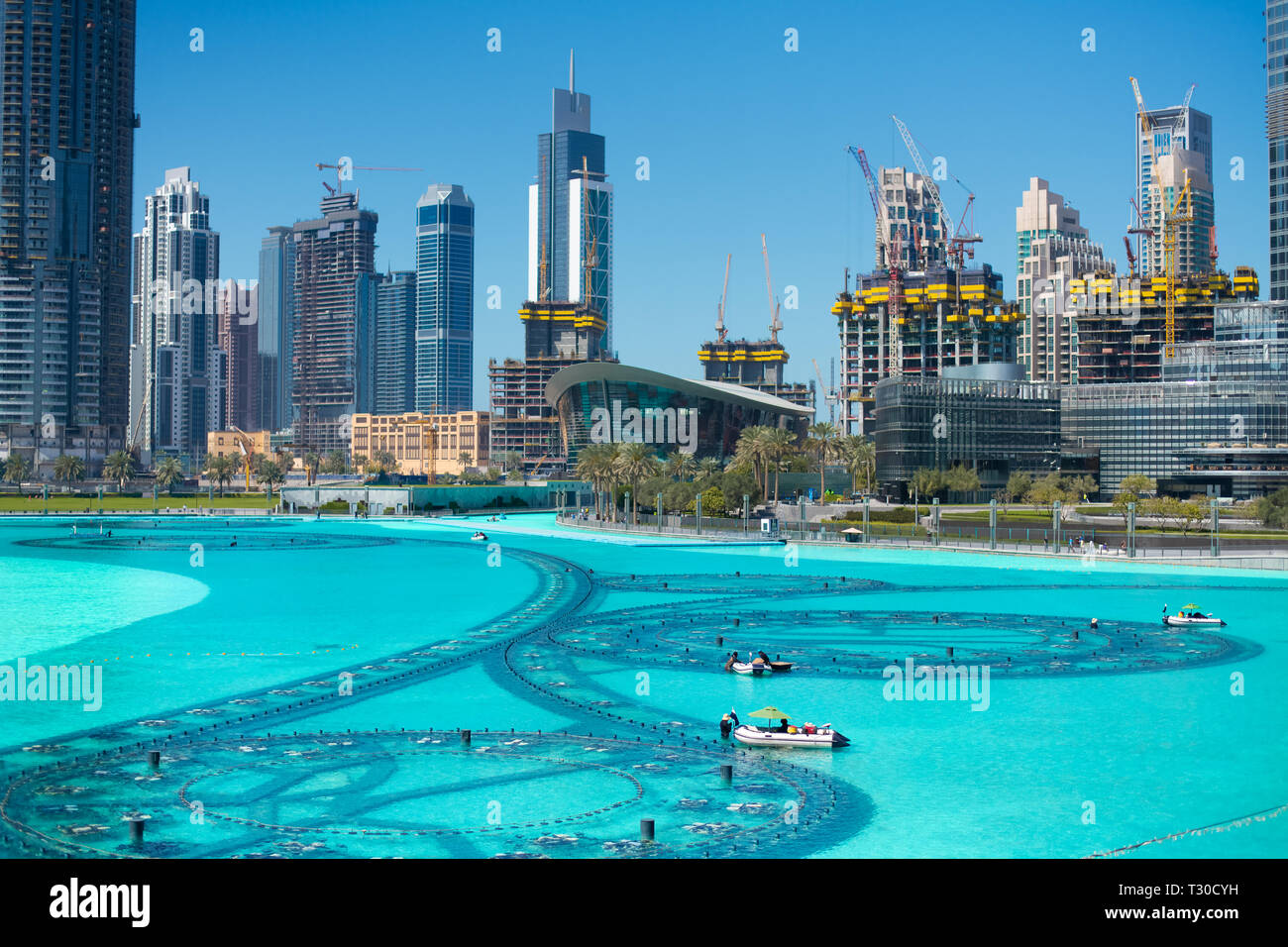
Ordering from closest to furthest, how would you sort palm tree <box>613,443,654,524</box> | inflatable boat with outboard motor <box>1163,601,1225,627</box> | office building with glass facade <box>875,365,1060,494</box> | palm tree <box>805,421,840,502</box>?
inflatable boat with outboard motor <box>1163,601,1225,627</box>
palm tree <box>613,443,654,524</box>
palm tree <box>805,421,840,502</box>
office building with glass facade <box>875,365,1060,494</box>

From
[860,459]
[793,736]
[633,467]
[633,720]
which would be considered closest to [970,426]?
[860,459]

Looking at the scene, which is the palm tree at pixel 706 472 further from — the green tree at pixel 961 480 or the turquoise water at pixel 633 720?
the turquoise water at pixel 633 720

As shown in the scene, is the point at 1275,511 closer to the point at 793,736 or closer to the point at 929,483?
the point at 929,483

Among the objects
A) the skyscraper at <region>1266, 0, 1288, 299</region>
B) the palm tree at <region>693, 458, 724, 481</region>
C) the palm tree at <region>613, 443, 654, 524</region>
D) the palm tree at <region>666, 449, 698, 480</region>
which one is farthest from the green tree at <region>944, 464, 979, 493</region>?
the skyscraper at <region>1266, 0, 1288, 299</region>

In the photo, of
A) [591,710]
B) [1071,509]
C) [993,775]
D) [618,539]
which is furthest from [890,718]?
[1071,509]

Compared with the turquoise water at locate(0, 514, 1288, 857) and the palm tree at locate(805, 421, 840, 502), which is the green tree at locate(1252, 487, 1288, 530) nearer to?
the turquoise water at locate(0, 514, 1288, 857)

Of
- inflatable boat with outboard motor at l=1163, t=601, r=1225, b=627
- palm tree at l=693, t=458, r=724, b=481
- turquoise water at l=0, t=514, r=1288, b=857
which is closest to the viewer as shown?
turquoise water at l=0, t=514, r=1288, b=857

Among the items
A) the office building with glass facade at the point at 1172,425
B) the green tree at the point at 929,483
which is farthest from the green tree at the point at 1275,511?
the office building with glass facade at the point at 1172,425
